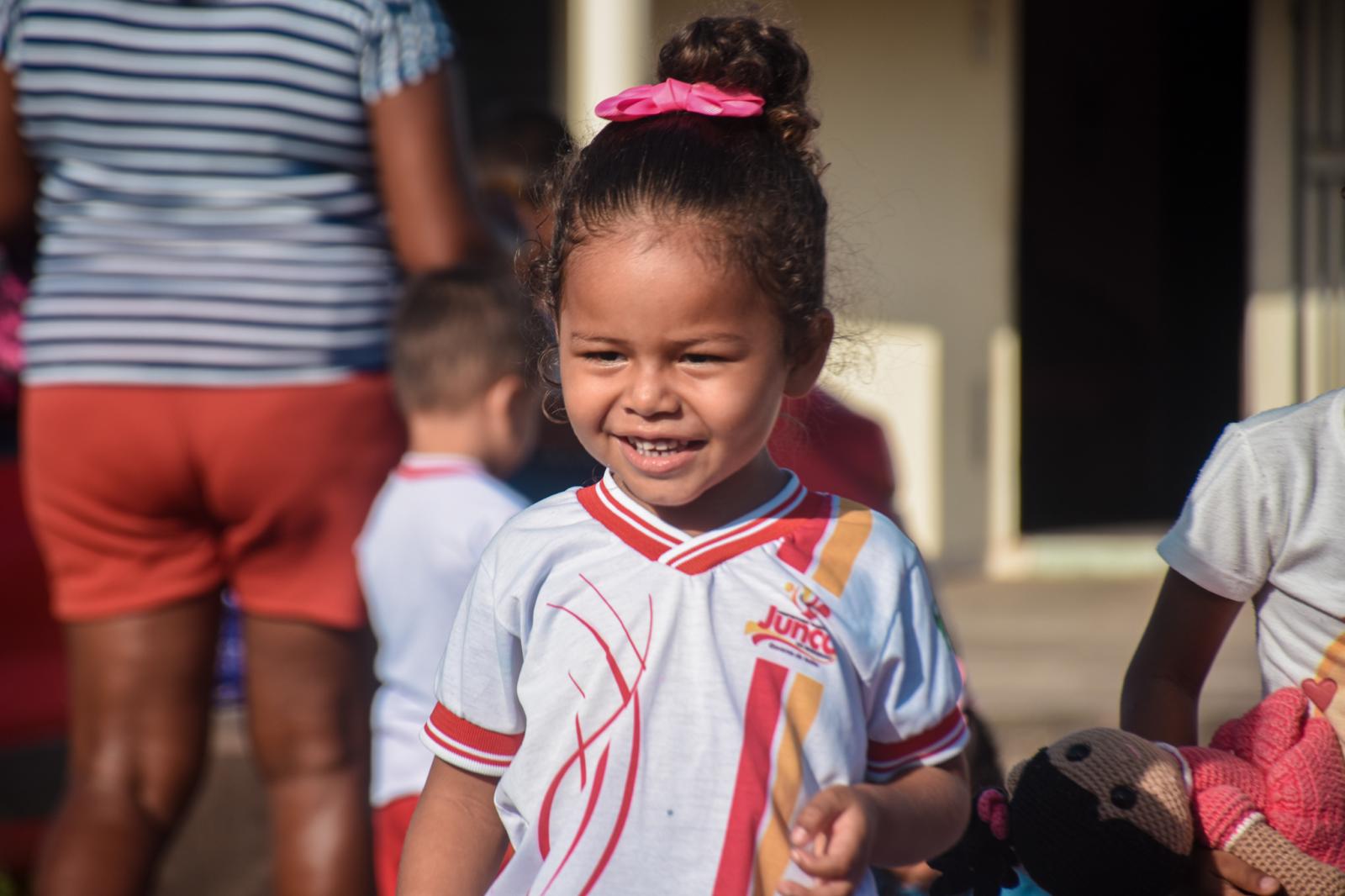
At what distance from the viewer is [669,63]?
176cm

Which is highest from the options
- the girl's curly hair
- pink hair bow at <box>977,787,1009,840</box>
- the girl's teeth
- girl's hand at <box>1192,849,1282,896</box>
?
the girl's curly hair

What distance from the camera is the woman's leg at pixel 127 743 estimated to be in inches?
104

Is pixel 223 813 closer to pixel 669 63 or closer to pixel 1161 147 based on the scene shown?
pixel 669 63

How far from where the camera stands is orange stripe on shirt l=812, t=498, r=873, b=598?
160 cm

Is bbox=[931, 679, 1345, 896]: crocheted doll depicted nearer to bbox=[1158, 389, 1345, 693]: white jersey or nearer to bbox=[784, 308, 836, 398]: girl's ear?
bbox=[1158, 389, 1345, 693]: white jersey

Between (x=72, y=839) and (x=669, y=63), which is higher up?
(x=669, y=63)

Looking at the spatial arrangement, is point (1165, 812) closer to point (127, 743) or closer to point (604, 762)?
point (604, 762)

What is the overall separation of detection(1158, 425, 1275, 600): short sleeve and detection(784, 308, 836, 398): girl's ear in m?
0.43

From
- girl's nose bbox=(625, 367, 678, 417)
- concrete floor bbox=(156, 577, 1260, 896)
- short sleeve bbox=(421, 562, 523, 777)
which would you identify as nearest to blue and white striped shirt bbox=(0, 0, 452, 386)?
short sleeve bbox=(421, 562, 523, 777)

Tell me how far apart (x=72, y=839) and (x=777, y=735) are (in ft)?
5.14

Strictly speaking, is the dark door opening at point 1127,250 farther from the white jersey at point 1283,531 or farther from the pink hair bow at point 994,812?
the pink hair bow at point 994,812

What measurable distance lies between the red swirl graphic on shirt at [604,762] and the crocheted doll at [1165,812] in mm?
389

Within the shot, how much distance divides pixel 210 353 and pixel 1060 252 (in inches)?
231

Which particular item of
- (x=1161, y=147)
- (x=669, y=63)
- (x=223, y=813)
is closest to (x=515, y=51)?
(x=1161, y=147)
